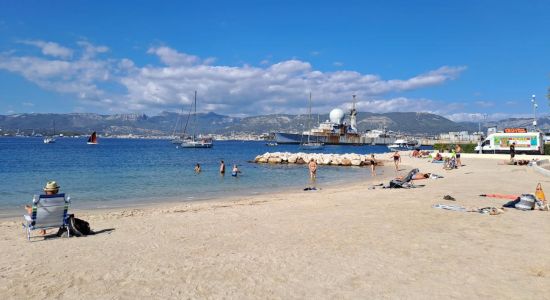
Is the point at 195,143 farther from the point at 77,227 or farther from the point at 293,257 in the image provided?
the point at 293,257

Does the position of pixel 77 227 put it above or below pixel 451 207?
above

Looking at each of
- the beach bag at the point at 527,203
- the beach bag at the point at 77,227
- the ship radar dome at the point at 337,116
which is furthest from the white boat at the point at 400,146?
the beach bag at the point at 77,227

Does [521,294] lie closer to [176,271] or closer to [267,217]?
[176,271]

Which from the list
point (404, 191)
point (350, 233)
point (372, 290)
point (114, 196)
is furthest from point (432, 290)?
point (114, 196)

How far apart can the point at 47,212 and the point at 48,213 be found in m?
0.03

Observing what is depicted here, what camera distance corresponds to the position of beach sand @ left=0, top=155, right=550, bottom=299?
223 inches

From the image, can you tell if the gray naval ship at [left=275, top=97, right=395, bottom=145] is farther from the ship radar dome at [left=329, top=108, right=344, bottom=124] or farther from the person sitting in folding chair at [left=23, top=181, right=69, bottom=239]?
the person sitting in folding chair at [left=23, top=181, right=69, bottom=239]

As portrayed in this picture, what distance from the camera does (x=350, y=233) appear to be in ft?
30.3

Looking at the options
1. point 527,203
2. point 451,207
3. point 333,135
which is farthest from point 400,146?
point 451,207

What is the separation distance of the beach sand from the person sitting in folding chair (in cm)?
39

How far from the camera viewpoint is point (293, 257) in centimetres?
734

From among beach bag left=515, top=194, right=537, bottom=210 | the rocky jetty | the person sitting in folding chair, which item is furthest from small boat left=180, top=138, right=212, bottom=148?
beach bag left=515, top=194, right=537, bottom=210

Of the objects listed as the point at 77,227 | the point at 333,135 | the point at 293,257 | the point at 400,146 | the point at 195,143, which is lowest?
the point at 400,146

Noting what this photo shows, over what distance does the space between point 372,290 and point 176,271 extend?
3.15 m
